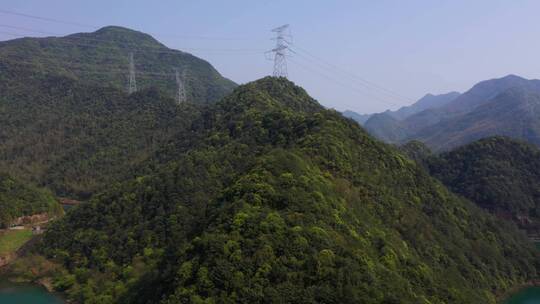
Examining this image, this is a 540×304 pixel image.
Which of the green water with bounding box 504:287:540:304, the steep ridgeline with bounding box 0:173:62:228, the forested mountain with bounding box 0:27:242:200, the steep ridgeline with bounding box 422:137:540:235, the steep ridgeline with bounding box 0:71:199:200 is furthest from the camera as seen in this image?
the forested mountain with bounding box 0:27:242:200

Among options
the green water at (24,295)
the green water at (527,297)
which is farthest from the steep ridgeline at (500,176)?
the green water at (24,295)

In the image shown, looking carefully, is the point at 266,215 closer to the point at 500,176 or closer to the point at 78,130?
the point at 500,176

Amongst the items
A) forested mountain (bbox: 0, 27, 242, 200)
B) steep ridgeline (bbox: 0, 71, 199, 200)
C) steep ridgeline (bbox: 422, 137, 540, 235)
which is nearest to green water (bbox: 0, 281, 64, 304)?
forested mountain (bbox: 0, 27, 242, 200)

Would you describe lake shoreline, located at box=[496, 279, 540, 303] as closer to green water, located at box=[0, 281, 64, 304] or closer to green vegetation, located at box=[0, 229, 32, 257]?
green water, located at box=[0, 281, 64, 304]

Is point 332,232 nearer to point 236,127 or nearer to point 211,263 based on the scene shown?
point 211,263

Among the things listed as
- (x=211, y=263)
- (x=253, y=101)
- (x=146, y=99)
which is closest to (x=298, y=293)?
(x=211, y=263)

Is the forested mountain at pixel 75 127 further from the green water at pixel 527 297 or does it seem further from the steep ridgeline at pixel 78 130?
the green water at pixel 527 297

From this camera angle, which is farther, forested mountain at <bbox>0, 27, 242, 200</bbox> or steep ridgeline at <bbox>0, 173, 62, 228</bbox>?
forested mountain at <bbox>0, 27, 242, 200</bbox>
